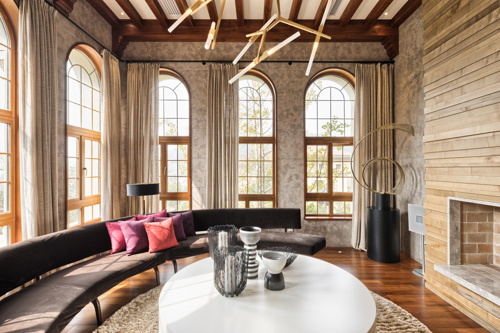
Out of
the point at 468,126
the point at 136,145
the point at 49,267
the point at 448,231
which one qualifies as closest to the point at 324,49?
the point at 468,126

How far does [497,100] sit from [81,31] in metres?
4.73

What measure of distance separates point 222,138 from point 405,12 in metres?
3.34

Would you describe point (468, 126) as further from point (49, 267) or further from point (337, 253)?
point (49, 267)

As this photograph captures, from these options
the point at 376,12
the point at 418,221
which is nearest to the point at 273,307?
the point at 418,221

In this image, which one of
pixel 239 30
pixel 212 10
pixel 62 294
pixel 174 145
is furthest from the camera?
pixel 174 145

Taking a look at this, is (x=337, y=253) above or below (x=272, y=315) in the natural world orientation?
below

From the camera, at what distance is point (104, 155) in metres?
3.75

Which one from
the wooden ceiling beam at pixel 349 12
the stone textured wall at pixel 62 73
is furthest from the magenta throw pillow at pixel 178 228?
the wooden ceiling beam at pixel 349 12

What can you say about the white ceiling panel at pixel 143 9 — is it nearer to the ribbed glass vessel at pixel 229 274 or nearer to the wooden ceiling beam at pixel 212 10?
the wooden ceiling beam at pixel 212 10

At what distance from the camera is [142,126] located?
430cm

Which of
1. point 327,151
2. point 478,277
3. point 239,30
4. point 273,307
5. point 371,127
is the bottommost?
point 478,277

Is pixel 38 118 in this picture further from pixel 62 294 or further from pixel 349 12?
pixel 349 12

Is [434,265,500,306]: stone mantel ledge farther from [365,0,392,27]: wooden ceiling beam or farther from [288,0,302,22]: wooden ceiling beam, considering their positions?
[288,0,302,22]: wooden ceiling beam

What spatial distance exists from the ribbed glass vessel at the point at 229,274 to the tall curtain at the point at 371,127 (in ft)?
10.7
